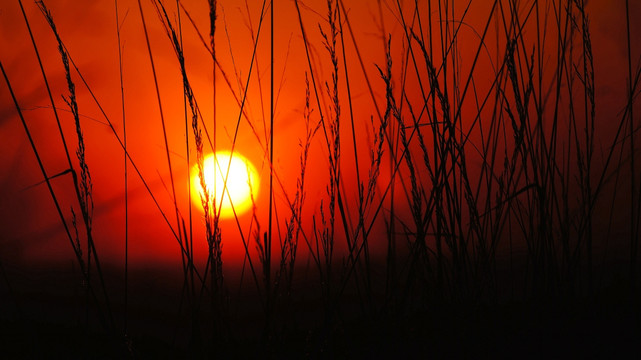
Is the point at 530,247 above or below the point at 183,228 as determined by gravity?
below

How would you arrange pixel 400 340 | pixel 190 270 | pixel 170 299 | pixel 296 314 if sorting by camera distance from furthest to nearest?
1. pixel 170 299
2. pixel 296 314
3. pixel 190 270
4. pixel 400 340

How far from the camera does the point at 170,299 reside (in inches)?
65.7

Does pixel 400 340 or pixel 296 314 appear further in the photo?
pixel 296 314

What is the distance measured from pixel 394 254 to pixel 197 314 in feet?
1.69

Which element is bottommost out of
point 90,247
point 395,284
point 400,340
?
point 400,340

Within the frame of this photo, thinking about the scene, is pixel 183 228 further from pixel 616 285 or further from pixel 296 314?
pixel 616 285

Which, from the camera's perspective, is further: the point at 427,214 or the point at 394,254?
the point at 394,254

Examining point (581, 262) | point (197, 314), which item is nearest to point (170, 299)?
point (197, 314)

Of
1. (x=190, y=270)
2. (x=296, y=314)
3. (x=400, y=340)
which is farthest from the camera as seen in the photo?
(x=296, y=314)

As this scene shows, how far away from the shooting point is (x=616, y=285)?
48.0 inches

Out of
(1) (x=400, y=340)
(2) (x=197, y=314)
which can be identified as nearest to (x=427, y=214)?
(1) (x=400, y=340)

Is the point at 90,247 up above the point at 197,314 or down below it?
above

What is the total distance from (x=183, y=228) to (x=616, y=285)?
3.62 ft

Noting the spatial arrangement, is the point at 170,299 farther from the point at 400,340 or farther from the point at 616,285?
the point at 616,285
